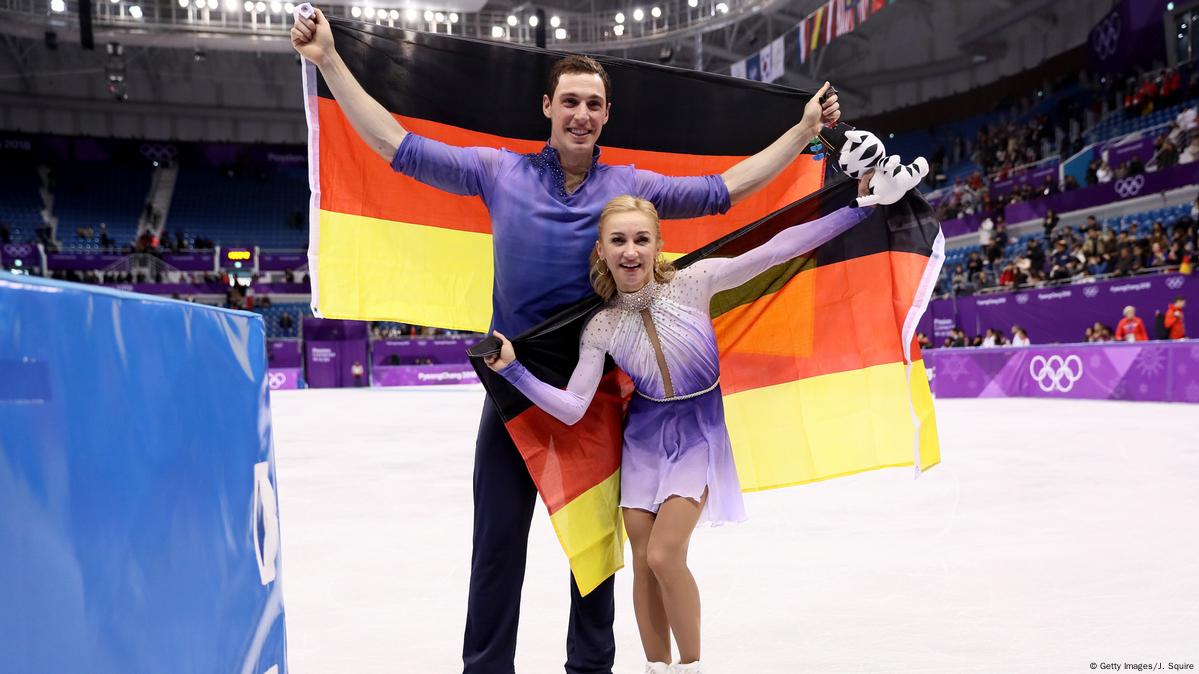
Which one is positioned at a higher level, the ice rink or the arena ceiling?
the arena ceiling

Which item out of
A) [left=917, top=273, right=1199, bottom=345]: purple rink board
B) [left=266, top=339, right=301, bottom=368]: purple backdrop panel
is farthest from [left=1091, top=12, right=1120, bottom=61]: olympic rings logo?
[left=266, top=339, right=301, bottom=368]: purple backdrop panel

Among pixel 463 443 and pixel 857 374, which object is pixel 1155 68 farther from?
pixel 857 374

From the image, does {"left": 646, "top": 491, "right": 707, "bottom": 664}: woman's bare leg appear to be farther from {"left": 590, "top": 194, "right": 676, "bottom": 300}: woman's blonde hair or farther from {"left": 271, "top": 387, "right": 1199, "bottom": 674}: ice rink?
{"left": 590, "top": 194, "right": 676, "bottom": 300}: woman's blonde hair

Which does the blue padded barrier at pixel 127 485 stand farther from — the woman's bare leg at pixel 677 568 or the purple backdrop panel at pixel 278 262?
the purple backdrop panel at pixel 278 262

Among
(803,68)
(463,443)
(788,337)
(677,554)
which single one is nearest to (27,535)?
(677,554)

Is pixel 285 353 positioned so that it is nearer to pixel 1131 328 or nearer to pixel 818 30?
pixel 818 30

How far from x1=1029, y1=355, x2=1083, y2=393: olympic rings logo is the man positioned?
12.1m

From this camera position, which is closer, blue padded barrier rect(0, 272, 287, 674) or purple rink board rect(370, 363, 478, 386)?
blue padded barrier rect(0, 272, 287, 674)

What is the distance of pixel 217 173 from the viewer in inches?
1316

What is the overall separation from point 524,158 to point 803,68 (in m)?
28.6

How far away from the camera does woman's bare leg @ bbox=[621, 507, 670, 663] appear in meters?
2.25

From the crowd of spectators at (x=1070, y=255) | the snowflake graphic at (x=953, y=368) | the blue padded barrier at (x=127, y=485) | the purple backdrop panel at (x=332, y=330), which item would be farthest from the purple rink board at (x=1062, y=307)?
the blue padded barrier at (x=127, y=485)

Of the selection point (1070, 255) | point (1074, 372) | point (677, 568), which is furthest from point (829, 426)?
point (1070, 255)

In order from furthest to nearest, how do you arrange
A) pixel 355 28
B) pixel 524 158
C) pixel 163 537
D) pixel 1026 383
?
1. pixel 1026 383
2. pixel 355 28
3. pixel 524 158
4. pixel 163 537
